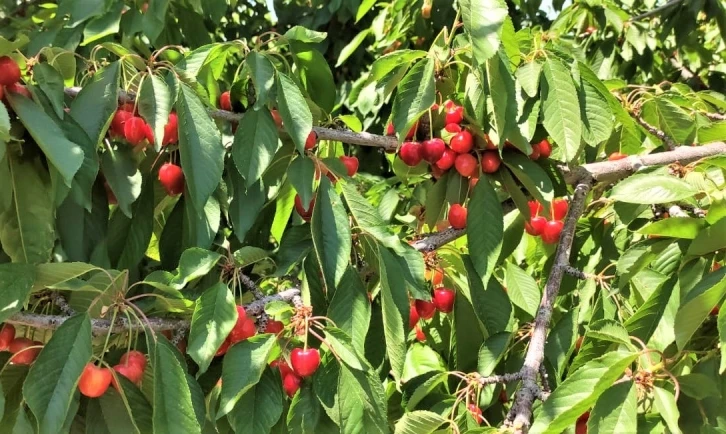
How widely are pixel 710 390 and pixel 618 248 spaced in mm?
770

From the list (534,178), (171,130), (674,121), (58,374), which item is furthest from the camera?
(674,121)

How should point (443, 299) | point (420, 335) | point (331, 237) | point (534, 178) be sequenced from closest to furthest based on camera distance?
1. point (331, 237)
2. point (534, 178)
3. point (443, 299)
4. point (420, 335)

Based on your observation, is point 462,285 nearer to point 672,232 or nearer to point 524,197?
point 524,197

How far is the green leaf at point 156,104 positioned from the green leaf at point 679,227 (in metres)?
0.71

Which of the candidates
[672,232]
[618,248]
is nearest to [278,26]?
[618,248]

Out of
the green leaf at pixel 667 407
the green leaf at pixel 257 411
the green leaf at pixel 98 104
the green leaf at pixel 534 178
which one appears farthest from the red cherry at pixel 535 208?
the green leaf at pixel 98 104

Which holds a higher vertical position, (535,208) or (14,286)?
(14,286)

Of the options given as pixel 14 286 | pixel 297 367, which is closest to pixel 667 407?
pixel 297 367

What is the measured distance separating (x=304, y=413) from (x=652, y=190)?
0.58m

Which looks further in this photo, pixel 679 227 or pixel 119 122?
pixel 119 122

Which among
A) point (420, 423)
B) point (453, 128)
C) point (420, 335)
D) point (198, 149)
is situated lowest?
point (420, 335)

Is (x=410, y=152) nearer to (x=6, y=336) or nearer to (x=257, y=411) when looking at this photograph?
(x=257, y=411)

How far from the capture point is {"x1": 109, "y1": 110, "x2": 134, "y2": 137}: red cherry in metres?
1.10

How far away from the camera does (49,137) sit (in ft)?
2.87
